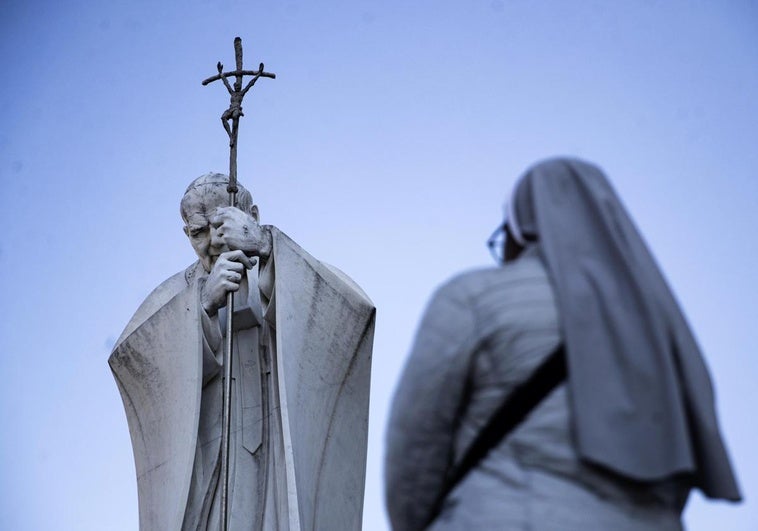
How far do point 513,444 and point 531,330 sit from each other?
0.68ft

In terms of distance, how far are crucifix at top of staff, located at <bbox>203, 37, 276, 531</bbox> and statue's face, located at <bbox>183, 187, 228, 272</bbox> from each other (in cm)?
21

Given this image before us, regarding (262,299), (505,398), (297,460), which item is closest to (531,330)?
(505,398)

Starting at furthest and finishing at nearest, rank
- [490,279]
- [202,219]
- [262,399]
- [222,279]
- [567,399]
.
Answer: [202,219] → [262,399] → [222,279] → [490,279] → [567,399]

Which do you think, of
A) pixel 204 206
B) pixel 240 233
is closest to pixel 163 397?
pixel 240 233

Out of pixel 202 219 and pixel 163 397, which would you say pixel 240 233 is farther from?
pixel 163 397

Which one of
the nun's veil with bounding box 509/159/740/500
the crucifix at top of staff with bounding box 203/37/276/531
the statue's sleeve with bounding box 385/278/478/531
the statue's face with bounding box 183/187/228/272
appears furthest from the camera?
the statue's face with bounding box 183/187/228/272

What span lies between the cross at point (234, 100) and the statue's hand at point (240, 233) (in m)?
0.17

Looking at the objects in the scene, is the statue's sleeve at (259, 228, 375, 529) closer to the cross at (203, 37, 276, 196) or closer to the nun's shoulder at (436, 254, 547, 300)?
the cross at (203, 37, 276, 196)

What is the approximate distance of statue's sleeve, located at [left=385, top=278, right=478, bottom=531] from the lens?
99.6 inches

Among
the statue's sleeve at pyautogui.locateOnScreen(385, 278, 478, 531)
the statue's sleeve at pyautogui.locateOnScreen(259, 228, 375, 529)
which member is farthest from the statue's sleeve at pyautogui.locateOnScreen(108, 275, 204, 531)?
the statue's sleeve at pyautogui.locateOnScreen(385, 278, 478, 531)

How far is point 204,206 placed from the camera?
25.2 feet

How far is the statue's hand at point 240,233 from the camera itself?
7277mm

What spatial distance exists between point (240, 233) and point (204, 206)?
50cm

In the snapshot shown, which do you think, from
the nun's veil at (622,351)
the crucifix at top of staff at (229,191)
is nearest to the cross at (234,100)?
the crucifix at top of staff at (229,191)
